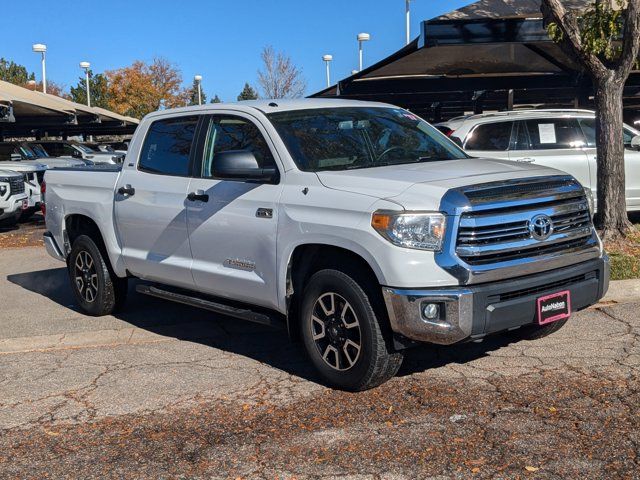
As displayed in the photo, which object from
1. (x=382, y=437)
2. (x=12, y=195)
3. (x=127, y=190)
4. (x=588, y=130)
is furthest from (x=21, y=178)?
(x=382, y=437)

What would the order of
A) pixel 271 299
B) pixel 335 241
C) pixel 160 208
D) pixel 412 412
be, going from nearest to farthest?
pixel 412 412, pixel 335 241, pixel 271 299, pixel 160 208

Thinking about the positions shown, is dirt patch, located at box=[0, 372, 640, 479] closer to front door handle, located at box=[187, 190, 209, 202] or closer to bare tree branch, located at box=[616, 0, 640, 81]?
front door handle, located at box=[187, 190, 209, 202]

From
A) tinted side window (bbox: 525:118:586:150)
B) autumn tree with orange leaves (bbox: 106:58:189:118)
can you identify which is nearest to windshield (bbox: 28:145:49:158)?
tinted side window (bbox: 525:118:586:150)

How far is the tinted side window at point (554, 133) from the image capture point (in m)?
11.2

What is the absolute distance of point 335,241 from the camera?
514 centimetres

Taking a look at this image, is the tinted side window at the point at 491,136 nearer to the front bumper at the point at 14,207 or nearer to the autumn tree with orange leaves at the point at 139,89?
the front bumper at the point at 14,207

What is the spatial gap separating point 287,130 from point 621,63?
205 inches

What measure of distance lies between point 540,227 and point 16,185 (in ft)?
41.3

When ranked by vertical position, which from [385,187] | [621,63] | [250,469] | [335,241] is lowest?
[250,469]

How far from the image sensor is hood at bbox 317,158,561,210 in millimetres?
4918

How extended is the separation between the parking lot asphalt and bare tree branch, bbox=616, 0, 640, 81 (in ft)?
11.4

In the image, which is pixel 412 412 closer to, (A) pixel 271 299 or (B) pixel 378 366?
(B) pixel 378 366

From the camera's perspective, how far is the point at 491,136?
36.6ft

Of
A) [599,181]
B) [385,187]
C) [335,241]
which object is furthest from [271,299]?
[599,181]
